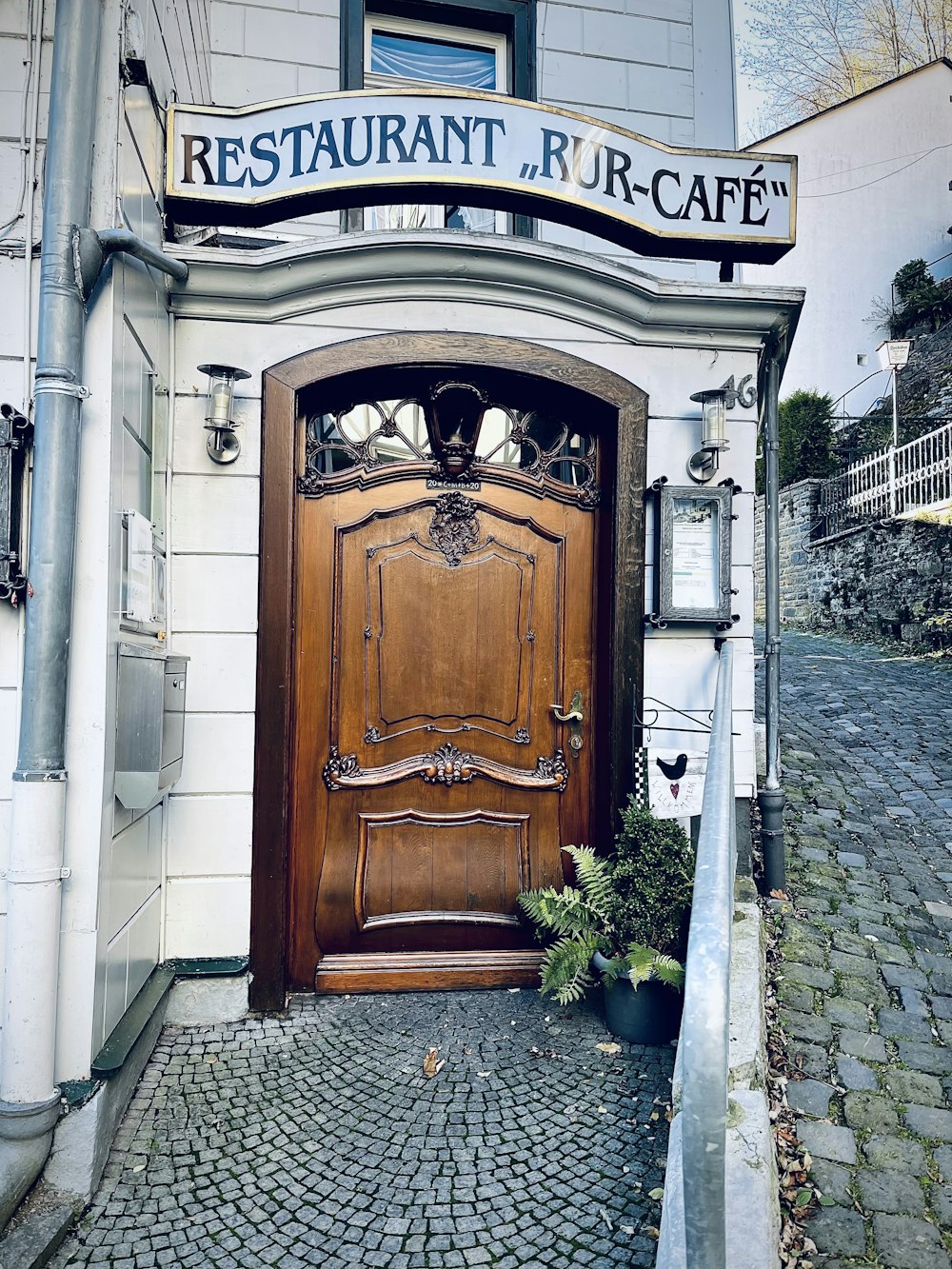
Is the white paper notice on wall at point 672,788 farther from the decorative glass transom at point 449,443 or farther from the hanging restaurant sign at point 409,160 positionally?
the hanging restaurant sign at point 409,160

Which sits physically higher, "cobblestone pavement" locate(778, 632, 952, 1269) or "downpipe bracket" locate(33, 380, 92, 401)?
"downpipe bracket" locate(33, 380, 92, 401)

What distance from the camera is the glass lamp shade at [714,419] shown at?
12.3ft

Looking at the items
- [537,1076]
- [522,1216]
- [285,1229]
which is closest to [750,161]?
[537,1076]

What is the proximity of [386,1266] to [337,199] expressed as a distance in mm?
3942

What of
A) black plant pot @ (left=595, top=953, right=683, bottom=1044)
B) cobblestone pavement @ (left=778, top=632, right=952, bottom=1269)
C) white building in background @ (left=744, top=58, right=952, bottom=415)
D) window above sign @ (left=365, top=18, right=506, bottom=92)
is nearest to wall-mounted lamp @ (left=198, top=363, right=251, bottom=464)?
window above sign @ (left=365, top=18, right=506, bottom=92)

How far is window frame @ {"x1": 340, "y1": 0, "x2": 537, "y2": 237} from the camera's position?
4441 mm

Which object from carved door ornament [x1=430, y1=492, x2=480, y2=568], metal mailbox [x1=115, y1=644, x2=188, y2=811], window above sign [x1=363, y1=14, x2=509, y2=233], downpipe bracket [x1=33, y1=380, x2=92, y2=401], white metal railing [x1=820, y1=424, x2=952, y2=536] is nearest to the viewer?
downpipe bracket [x1=33, y1=380, x2=92, y2=401]

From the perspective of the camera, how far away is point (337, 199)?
11.8 feet

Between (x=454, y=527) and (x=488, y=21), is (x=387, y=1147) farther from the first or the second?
(x=488, y=21)

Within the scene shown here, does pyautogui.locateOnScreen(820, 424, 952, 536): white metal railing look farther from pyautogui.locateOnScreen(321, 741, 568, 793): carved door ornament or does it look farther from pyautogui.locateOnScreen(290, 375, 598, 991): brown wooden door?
pyautogui.locateOnScreen(321, 741, 568, 793): carved door ornament

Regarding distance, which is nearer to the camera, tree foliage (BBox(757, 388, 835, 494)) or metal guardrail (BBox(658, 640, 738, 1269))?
metal guardrail (BBox(658, 640, 738, 1269))

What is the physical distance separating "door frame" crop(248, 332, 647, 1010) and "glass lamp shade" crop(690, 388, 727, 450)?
0.29 meters

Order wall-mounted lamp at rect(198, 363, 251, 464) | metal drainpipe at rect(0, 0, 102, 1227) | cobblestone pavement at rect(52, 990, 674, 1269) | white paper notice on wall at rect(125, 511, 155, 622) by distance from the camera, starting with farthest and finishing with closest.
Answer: wall-mounted lamp at rect(198, 363, 251, 464) → white paper notice on wall at rect(125, 511, 155, 622) → metal drainpipe at rect(0, 0, 102, 1227) → cobblestone pavement at rect(52, 990, 674, 1269)

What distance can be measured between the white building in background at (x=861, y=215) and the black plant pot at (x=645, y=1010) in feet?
55.5
